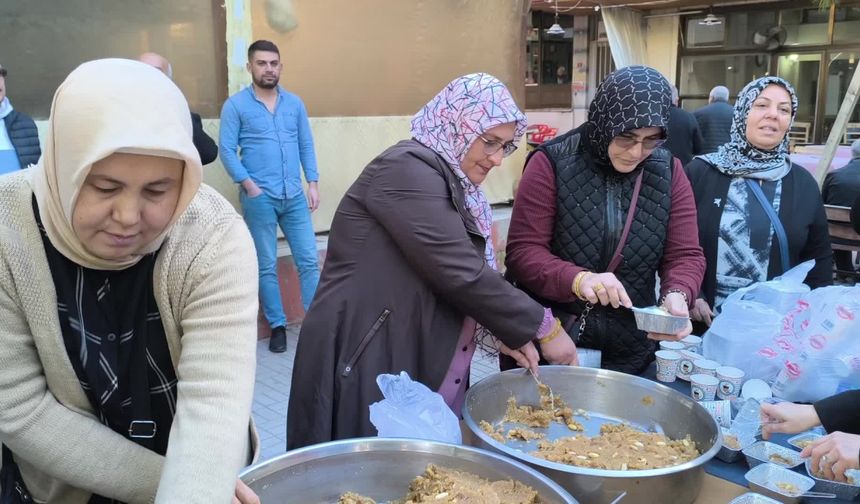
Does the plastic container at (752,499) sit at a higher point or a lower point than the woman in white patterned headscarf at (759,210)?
lower

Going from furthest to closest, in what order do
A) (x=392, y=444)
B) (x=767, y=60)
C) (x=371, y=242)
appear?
(x=767, y=60), (x=371, y=242), (x=392, y=444)

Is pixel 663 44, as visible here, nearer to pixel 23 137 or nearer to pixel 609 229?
pixel 23 137

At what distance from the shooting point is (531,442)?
156 centimetres

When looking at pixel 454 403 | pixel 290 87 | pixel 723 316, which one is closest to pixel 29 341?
pixel 454 403

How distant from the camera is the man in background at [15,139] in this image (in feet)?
10.8

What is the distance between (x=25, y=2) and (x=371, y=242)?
3.26 metres

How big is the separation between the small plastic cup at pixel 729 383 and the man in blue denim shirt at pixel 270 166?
2.92 metres

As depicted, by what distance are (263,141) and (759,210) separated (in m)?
2.86

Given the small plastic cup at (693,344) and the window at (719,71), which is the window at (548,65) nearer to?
the window at (719,71)

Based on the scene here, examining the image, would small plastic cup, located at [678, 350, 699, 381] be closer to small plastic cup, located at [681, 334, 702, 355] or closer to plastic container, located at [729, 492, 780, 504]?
small plastic cup, located at [681, 334, 702, 355]

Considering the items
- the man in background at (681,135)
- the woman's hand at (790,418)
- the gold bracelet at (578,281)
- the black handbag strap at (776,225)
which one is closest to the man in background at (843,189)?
the man in background at (681,135)

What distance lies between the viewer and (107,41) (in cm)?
407

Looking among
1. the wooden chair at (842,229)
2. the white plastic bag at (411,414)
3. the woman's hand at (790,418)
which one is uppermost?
the white plastic bag at (411,414)

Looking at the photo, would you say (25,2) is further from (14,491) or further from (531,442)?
(531,442)
